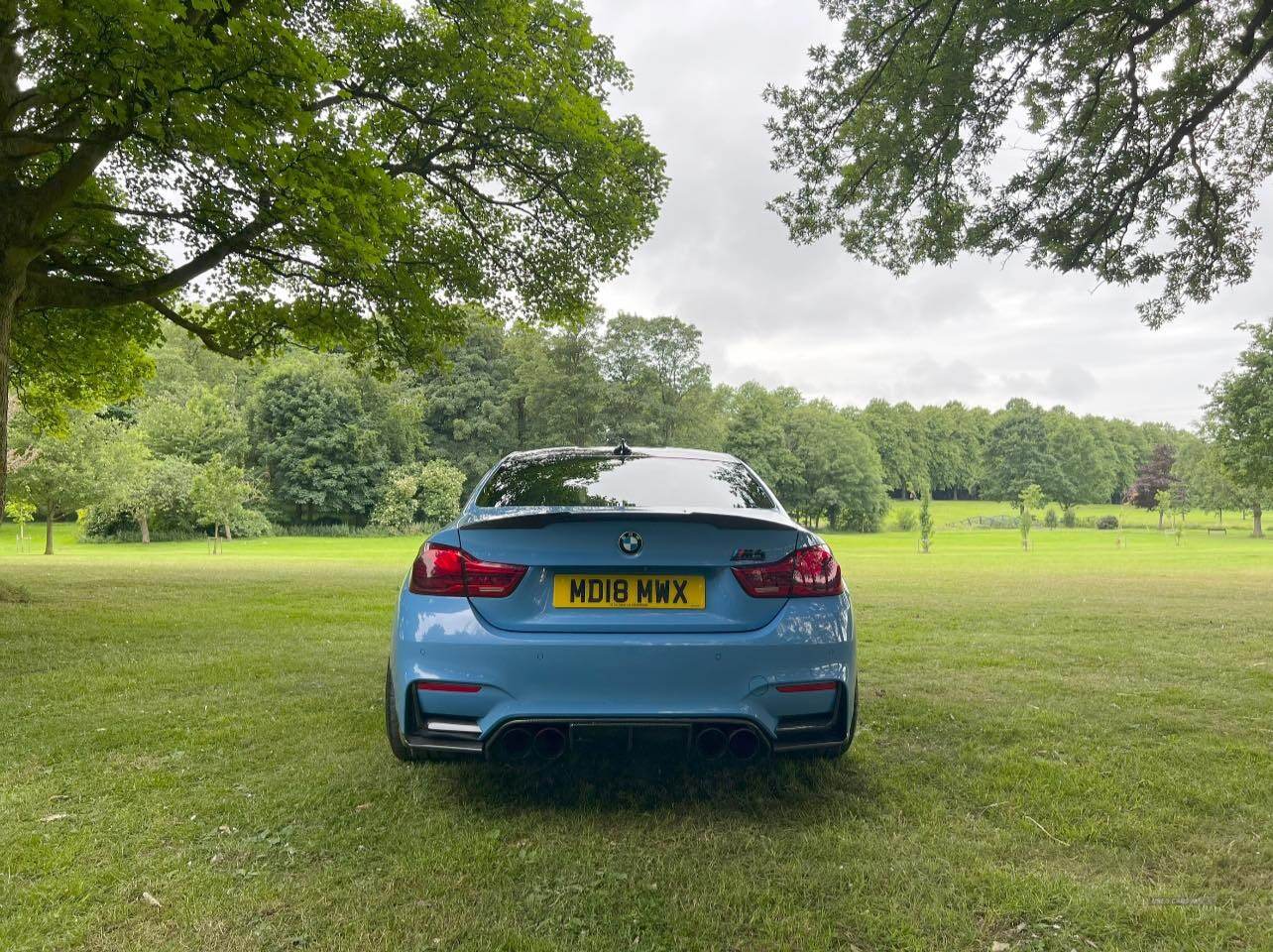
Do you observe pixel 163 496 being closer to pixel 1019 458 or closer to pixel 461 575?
pixel 461 575

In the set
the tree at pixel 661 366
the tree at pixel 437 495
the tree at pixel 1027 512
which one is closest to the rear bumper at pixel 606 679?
the tree at pixel 1027 512

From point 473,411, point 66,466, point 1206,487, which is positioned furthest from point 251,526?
point 1206,487

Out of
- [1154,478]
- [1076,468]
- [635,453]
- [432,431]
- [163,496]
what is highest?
[432,431]

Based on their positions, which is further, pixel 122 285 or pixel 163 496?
pixel 163 496

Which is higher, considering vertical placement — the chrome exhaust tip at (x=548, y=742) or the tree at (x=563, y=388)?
the tree at (x=563, y=388)

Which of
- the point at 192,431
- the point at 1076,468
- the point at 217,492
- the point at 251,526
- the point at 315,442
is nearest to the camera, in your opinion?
the point at 217,492

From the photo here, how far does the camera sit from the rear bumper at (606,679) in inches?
105

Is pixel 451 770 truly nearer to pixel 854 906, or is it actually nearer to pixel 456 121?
pixel 854 906

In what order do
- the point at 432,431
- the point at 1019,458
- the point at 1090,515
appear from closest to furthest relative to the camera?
the point at 432,431 < the point at 1090,515 < the point at 1019,458

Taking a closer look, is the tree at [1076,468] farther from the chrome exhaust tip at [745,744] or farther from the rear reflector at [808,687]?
the chrome exhaust tip at [745,744]

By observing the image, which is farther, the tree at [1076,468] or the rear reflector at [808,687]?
the tree at [1076,468]

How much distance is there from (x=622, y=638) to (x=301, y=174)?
20.0 feet

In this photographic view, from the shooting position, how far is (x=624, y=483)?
3.36m

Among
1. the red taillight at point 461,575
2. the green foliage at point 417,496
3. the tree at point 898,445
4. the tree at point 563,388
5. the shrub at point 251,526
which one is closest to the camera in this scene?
the red taillight at point 461,575
